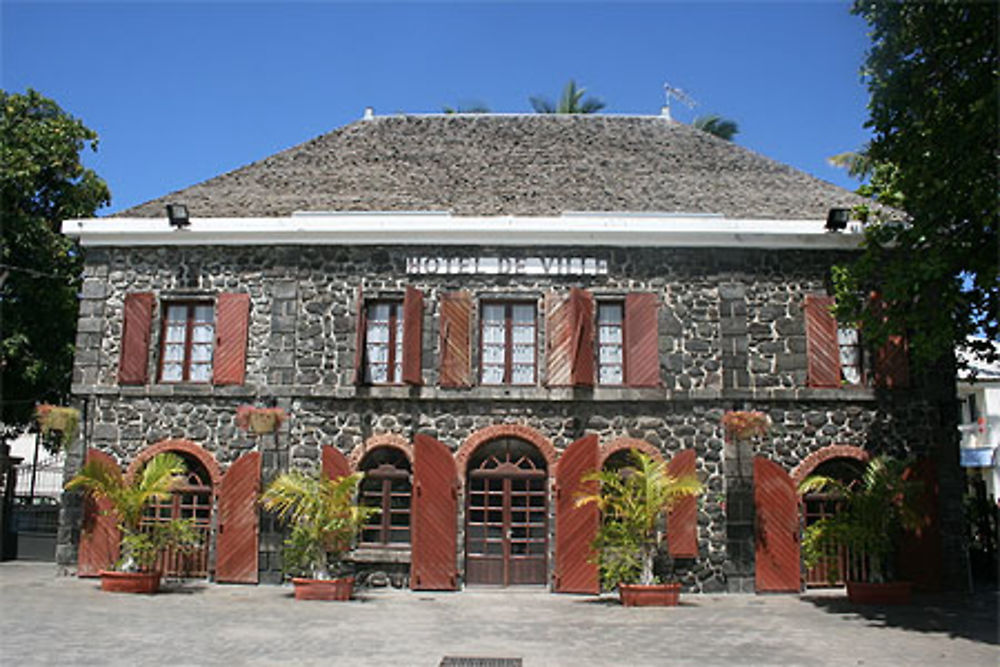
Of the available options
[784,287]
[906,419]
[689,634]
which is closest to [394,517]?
[689,634]

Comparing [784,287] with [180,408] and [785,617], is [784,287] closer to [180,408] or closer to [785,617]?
[785,617]

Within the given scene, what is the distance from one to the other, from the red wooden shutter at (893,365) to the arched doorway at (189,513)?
35.3 ft

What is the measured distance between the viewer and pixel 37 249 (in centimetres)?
1814

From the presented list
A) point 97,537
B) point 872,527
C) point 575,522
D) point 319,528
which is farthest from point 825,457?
point 97,537

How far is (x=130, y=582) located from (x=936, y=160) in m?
12.1

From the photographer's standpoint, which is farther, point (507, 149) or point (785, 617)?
point (507, 149)

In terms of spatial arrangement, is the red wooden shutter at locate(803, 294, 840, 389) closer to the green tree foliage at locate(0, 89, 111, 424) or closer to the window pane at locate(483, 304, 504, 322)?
the window pane at locate(483, 304, 504, 322)

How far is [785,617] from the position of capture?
11.0 metres

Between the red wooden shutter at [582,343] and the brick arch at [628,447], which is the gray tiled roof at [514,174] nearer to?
the red wooden shutter at [582,343]

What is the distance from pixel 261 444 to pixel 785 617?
811 cm

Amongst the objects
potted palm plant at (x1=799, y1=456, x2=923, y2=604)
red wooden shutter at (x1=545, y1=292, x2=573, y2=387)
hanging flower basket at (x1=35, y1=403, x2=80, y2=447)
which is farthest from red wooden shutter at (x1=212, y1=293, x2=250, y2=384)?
potted palm plant at (x1=799, y1=456, x2=923, y2=604)

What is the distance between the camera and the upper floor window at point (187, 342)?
14.1m

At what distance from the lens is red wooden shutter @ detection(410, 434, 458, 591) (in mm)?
13125

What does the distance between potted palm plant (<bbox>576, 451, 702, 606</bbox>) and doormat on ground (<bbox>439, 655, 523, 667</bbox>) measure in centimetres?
397
